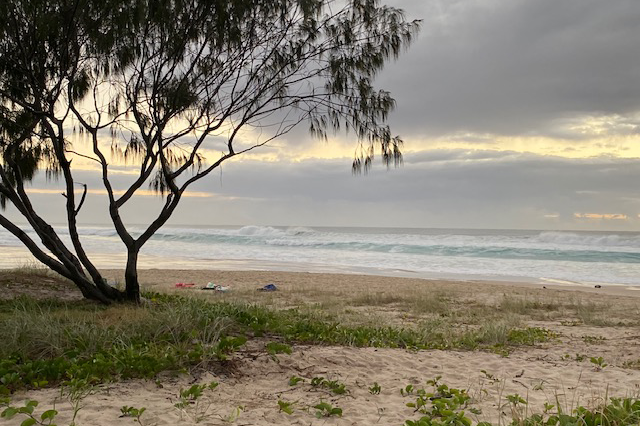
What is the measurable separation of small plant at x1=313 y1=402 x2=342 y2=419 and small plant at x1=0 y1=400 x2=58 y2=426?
76.9 inches

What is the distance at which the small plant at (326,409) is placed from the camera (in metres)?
4.46

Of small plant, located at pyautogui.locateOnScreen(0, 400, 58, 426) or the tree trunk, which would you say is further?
the tree trunk

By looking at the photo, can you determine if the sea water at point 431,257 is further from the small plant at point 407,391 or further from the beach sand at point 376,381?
the small plant at point 407,391

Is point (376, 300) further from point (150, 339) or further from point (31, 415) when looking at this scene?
point (31, 415)

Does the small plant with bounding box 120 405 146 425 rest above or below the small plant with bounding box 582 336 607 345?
above

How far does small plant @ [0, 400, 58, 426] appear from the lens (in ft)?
12.5

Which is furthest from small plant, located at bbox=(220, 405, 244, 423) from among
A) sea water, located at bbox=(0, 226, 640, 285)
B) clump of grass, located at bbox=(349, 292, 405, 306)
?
sea water, located at bbox=(0, 226, 640, 285)

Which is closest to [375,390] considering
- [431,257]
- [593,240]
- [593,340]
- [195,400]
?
[195,400]

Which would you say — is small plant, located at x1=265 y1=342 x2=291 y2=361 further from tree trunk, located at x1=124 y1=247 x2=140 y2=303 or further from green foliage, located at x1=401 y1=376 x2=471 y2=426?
tree trunk, located at x1=124 y1=247 x2=140 y2=303

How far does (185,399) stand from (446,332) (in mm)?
5301

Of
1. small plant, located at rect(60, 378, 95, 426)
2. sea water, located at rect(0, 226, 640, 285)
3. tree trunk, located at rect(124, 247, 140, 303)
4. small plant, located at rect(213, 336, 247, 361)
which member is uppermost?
tree trunk, located at rect(124, 247, 140, 303)

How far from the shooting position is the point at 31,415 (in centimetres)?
400

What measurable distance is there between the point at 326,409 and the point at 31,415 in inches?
87.0

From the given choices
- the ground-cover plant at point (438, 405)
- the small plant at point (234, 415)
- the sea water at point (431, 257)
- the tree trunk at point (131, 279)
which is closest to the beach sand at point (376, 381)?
the small plant at point (234, 415)
